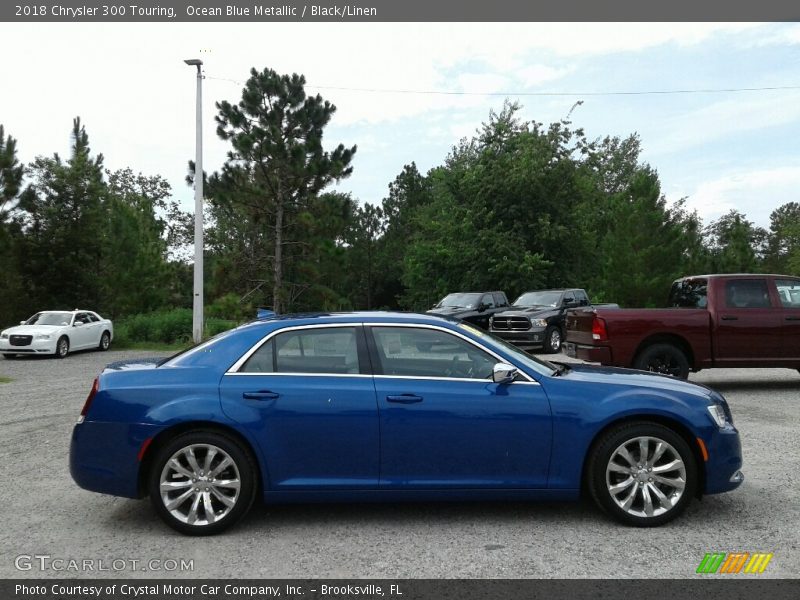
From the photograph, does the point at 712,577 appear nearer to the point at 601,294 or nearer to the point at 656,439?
the point at 656,439

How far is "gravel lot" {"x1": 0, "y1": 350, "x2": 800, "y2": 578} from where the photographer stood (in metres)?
4.13

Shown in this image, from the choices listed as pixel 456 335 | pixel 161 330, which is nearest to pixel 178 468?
pixel 456 335

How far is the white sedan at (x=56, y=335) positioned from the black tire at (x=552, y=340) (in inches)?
552

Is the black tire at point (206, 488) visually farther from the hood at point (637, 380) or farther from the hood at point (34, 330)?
the hood at point (34, 330)

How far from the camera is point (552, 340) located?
19.4 m

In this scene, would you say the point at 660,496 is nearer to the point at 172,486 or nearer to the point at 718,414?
the point at 718,414

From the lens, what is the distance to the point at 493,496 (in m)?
4.84

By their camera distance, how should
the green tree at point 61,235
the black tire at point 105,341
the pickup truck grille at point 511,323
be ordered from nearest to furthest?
1. the pickup truck grille at point 511,323
2. the black tire at point 105,341
3. the green tree at point 61,235

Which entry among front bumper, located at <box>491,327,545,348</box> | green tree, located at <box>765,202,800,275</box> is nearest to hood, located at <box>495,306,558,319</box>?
front bumper, located at <box>491,327,545,348</box>

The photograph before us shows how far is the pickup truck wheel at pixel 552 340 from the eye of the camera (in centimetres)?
1909

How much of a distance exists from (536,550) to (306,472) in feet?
5.19

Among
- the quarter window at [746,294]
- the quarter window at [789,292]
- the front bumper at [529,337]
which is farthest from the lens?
the front bumper at [529,337]

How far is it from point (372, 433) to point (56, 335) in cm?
1865
